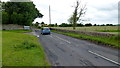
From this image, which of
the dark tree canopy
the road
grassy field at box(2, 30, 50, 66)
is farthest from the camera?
the dark tree canopy

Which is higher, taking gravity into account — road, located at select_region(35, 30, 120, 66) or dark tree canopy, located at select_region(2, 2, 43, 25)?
dark tree canopy, located at select_region(2, 2, 43, 25)

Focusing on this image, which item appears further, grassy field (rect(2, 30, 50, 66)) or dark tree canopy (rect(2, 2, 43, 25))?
dark tree canopy (rect(2, 2, 43, 25))

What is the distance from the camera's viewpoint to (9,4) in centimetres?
5512

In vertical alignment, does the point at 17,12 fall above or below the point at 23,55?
above

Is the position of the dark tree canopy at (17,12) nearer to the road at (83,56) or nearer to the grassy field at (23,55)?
the grassy field at (23,55)

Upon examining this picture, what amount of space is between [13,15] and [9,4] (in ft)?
20.1

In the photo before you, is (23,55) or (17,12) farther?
(17,12)

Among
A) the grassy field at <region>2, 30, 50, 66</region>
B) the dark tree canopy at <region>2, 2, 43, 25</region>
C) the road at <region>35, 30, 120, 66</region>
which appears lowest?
the road at <region>35, 30, 120, 66</region>

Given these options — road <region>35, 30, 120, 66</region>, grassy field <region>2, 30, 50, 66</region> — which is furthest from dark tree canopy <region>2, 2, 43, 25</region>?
road <region>35, 30, 120, 66</region>

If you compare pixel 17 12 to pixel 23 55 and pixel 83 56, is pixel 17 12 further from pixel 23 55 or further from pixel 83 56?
pixel 83 56

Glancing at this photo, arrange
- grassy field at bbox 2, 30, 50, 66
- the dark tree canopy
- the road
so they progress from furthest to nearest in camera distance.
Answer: the dark tree canopy → the road → grassy field at bbox 2, 30, 50, 66

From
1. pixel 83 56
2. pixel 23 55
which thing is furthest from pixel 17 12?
pixel 83 56

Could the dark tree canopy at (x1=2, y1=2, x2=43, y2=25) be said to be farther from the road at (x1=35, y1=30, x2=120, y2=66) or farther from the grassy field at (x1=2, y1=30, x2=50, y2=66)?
the road at (x1=35, y1=30, x2=120, y2=66)

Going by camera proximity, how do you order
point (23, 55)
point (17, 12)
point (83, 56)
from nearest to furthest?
point (23, 55)
point (83, 56)
point (17, 12)
